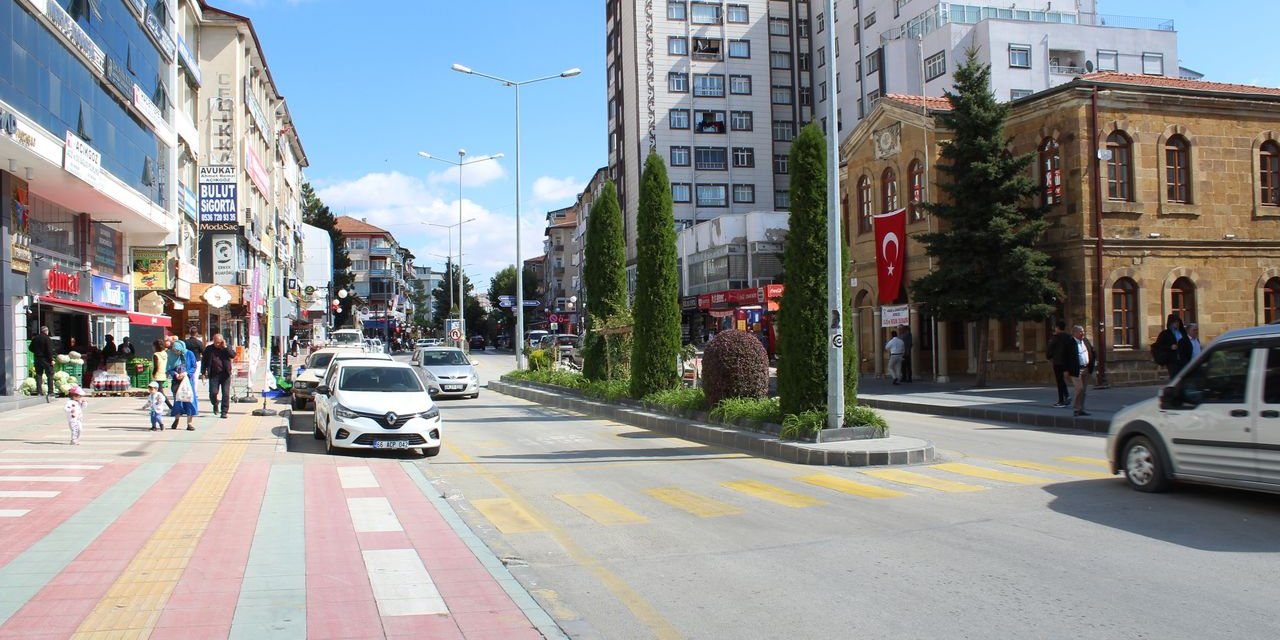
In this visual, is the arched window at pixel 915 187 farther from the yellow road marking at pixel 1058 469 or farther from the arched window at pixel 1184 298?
the yellow road marking at pixel 1058 469

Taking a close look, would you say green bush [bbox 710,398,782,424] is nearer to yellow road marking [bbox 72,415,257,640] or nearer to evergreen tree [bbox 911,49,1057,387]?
yellow road marking [bbox 72,415,257,640]

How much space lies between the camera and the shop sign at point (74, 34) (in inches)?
865

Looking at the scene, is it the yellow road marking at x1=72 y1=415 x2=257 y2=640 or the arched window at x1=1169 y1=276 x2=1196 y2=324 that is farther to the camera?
the arched window at x1=1169 y1=276 x2=1196 y2=324

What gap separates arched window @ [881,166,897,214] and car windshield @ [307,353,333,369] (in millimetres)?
19408

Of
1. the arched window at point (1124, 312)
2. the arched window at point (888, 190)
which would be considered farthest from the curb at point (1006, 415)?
the arched window at point (888, 190)

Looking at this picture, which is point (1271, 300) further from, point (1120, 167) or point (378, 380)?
point (378, 380)

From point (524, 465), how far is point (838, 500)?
5.17m

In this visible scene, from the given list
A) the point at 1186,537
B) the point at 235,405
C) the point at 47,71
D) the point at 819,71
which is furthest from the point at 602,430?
the point at 819,71

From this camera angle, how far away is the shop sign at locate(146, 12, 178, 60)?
30678mm

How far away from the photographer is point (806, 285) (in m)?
16.0

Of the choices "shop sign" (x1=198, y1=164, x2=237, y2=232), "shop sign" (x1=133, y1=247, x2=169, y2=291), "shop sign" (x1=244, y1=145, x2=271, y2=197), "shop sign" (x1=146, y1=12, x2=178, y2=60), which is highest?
"shop sign" (x1=146, y1=12, x2=178, y2=60)

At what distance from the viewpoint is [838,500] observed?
412 inches

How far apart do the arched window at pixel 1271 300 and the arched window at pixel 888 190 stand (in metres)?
11.3

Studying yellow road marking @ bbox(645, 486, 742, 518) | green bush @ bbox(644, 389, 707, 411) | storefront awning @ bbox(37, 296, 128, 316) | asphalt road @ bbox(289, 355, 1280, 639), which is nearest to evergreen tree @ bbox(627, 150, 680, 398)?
green bush @ bbox(644, 389, 707, 411)
